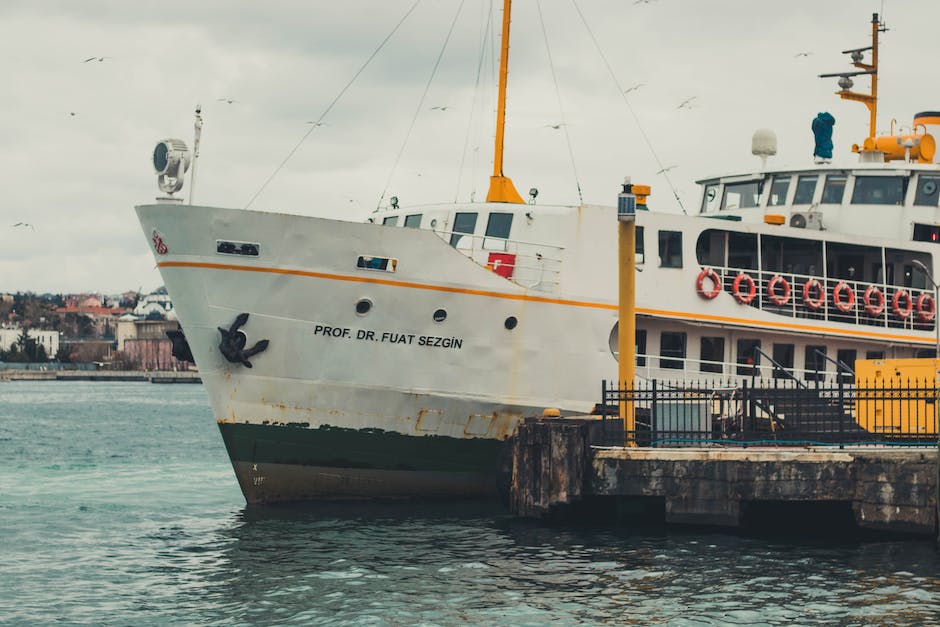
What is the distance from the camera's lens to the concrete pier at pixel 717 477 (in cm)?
1831

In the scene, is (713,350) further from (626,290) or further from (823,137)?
(823,137)

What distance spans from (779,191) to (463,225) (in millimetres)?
9488

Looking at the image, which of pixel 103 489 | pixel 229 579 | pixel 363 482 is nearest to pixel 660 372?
pixel 363 482

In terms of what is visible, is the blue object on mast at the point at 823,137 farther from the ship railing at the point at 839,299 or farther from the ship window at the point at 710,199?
the ship railing at the point at 839,299

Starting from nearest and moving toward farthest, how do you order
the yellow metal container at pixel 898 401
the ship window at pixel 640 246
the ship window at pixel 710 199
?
the yellow metal container at pixel 898 401 < the ship window at pixel 640 246 < the ship window at pixel 710 199

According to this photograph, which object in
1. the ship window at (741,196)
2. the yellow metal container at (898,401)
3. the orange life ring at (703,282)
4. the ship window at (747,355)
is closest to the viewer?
the yellow metal container at (898,401)

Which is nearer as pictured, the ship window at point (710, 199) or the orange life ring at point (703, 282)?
the orange life ring at point (703, 282)

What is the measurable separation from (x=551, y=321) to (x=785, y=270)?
6.66 meters

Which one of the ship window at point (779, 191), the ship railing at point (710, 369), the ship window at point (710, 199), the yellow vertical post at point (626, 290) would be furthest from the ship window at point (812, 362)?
the yellow vertical post at point (626, 290)

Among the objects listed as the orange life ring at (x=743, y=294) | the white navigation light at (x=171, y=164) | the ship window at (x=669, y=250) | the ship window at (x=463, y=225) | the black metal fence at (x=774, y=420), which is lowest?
the black metal fence at (x=774, y=420)

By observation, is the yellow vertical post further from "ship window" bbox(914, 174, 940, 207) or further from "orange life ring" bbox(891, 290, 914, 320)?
"ship window" bbox(914, 174, 940, 207)

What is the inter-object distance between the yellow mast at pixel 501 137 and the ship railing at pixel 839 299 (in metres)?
4.44

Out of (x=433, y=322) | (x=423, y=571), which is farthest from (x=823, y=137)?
(x=423, y=571)

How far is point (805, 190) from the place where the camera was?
2989cm
